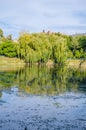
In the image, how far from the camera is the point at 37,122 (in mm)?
17203

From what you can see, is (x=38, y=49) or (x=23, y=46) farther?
(x=23, y=46)

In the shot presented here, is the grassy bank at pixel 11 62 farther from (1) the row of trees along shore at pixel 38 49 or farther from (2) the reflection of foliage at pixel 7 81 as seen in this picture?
(2) the reflection of foliage at pixel 7 81

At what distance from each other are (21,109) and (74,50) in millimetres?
73041

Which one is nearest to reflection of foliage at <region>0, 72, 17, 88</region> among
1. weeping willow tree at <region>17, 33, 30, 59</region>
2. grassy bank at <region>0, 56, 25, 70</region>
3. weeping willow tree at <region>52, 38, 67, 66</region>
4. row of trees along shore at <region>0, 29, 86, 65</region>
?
row of trees along shore at <region>0, 29, 86, 65</region>

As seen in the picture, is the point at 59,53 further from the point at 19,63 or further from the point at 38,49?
the point at 19,63

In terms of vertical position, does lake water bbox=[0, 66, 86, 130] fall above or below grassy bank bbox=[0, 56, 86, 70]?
above

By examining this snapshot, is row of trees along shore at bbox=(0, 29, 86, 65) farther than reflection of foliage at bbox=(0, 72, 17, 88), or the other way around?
row of trees along shore at bbox=(0, 29, 86, 65)

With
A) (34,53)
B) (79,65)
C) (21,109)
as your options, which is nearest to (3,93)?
(21,109)

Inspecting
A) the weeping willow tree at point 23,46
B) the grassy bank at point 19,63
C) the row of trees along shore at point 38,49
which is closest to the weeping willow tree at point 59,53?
the row of trees along shore at point 38,49

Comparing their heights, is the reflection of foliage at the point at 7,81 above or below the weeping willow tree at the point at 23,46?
below

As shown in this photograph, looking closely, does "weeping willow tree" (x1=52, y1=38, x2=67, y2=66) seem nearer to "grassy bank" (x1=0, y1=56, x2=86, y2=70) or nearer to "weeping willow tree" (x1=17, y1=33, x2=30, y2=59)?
"grassy bank" (x1=0, y1=56, x2=86, y2=70)

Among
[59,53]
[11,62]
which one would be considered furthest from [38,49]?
[11,62]

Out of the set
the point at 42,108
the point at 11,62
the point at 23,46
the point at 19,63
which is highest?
the point at 23,46

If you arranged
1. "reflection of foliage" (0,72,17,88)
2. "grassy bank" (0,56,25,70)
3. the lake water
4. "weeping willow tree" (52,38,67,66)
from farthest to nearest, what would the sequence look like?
"grassy bank" (0,56,25,70), "weeping willow tree" (52,38,67,66), "reflection of foliage" (0,72,17,88), the lake water
